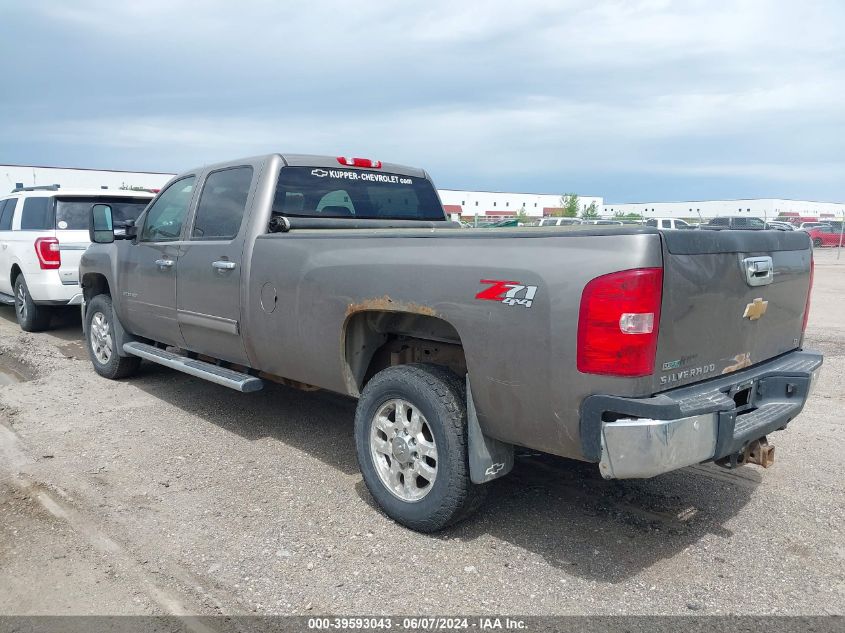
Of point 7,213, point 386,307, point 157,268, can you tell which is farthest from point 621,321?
point 7,213

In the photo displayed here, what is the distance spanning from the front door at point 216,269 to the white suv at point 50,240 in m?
3.96

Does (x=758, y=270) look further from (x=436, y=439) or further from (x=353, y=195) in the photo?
(x=353, y=195)

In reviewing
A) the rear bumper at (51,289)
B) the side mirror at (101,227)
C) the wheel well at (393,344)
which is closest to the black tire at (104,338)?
the side mirror at (101,227)

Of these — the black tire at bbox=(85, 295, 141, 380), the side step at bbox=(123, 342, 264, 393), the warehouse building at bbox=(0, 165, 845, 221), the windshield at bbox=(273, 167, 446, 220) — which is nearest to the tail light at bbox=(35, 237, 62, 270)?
the black tire at bbox=(85, 295, 141, 380)

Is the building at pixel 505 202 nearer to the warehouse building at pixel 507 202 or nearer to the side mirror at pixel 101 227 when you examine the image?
the warehouse building at pixel 507 202

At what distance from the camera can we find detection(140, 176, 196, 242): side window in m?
5.47

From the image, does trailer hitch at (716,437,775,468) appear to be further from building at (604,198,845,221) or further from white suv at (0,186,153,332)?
building at (604,198,845,221)

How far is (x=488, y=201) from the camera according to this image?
7525cm

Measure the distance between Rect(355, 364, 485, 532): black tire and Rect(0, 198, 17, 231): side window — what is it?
27.2ft

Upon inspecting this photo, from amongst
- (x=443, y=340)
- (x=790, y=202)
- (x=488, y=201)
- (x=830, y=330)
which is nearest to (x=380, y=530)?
(x=443, y=340)

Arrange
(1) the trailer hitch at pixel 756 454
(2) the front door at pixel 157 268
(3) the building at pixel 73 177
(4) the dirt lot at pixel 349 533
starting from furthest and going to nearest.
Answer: (3) the building at pixel 73 177 → (2) the front door at pixel 157 268 → (1) the trailer hitch at pixel 756 454 → (4) the dirt lot at pixel 349 533

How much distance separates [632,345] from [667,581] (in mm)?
1222

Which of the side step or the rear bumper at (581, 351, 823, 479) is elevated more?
the rear bumper at (581, 351, 823, 479)

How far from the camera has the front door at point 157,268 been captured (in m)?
5.42
